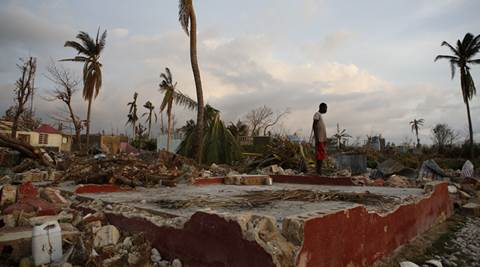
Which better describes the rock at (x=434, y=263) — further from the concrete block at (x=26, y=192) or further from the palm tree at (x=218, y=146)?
the palm tree at (x=218, y=146)

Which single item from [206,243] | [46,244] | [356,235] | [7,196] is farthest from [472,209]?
[7,196]

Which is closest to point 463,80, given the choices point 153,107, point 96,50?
point 96,50

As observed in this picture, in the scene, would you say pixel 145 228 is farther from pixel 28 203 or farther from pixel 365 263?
pixel 365 263

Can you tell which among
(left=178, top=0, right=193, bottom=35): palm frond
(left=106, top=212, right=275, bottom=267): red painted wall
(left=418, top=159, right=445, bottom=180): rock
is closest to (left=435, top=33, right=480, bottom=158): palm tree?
(left=418, top=159, right=445, bottom=180): rock

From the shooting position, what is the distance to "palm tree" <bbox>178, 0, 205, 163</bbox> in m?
12.8

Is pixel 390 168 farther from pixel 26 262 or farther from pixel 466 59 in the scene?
pixel 466 59

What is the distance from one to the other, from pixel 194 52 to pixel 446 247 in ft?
35.6

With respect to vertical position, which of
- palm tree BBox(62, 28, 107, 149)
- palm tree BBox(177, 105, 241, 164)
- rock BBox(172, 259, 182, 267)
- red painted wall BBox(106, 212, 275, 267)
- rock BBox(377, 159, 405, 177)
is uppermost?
palm tree BBox(62, 28, 107, 149)

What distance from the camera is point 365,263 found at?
10.3 feet

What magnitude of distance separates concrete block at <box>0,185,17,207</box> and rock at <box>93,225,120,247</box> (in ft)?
6.83

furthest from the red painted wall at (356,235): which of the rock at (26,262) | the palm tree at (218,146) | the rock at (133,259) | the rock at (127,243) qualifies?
the palm tree at (218,146)

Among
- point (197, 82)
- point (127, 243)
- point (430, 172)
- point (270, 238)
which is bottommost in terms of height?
point (127, 243)

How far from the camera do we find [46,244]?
2789 mm

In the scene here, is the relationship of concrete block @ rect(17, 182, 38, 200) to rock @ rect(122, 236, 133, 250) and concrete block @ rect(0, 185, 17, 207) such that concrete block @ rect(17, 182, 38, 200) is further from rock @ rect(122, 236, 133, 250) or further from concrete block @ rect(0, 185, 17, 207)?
rock @ rect(122, 236, 133, 250)
